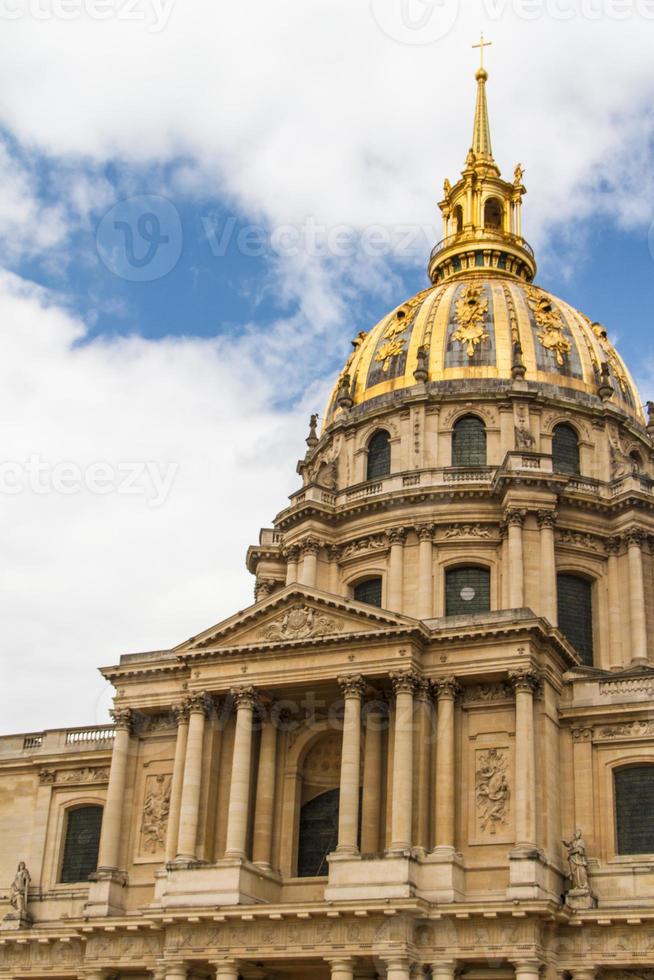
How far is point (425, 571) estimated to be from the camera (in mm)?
52000

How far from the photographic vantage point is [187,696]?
43844 mm

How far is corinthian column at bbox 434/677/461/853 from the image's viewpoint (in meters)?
39.2

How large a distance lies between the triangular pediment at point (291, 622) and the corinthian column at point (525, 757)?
4832mm

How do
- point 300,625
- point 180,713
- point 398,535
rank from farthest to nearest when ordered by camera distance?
point 398,535 < point 180,713 < point 300,625

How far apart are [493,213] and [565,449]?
17404 millimetres

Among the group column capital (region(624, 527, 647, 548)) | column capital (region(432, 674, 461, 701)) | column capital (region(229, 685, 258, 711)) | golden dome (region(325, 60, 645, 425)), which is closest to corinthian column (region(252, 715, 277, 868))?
column capital (region(229, 685, 258, 711))

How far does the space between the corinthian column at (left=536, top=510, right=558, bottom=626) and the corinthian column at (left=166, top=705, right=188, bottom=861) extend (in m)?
14.2

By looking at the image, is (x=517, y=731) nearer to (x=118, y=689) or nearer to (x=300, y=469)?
(x=118, y=689)

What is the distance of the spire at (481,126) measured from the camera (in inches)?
2792

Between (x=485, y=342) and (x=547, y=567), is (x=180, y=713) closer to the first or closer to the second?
(x=547, y=567)

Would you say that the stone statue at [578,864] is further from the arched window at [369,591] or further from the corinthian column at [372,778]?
the arched window at [369,591]

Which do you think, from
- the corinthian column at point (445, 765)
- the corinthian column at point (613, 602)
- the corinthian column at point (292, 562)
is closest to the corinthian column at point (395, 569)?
the corinthian column at point (292, 562)

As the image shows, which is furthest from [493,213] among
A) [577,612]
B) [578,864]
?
[578,864]

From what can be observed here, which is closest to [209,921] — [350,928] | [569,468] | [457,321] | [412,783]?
[350,928]
